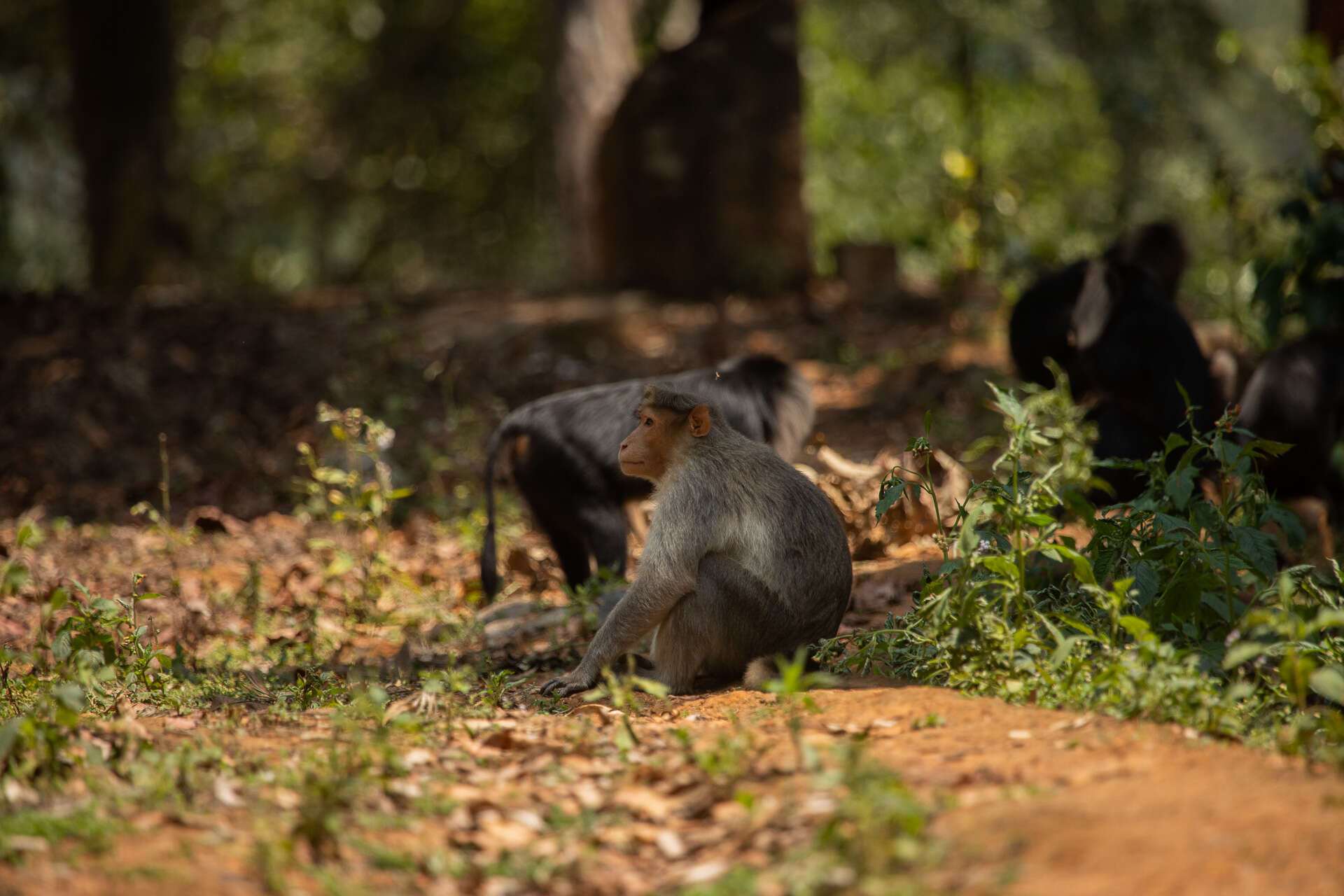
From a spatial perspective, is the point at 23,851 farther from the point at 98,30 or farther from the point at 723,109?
the point at 98,30

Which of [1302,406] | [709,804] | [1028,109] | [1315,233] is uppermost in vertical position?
[1028,109]

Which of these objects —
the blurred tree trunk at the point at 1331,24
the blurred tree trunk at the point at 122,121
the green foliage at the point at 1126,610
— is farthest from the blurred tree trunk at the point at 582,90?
the green foliage at the point at 1126,610

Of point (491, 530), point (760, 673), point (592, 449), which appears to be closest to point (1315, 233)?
point (592, 449)

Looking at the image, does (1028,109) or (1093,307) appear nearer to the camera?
(1093,307)

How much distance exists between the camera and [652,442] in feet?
16.3

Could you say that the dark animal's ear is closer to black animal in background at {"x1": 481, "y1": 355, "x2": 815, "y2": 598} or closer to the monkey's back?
black animal in background at {"x1": 481, "y1": 355, "x2": 815, "y2": 598}

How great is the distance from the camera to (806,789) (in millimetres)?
3316

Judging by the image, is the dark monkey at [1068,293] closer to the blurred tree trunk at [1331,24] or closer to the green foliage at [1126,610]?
the green foliage at [1126,610]

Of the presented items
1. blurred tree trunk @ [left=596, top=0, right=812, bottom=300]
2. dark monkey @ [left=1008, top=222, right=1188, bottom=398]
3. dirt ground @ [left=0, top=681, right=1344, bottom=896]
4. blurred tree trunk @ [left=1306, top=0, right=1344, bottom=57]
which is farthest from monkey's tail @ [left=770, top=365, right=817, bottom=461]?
blurred tree trunk @ [left=596, top=0, right=812, bottom=300]

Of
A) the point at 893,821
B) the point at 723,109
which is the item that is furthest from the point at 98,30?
the point at 893,821

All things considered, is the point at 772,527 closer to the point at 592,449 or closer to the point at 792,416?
the point at 592,449

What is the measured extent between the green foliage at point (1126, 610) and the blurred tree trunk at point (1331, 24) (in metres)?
5.60

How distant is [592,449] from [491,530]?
0.66 metres

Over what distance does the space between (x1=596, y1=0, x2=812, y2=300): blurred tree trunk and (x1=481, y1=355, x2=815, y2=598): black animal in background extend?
5645 mm
